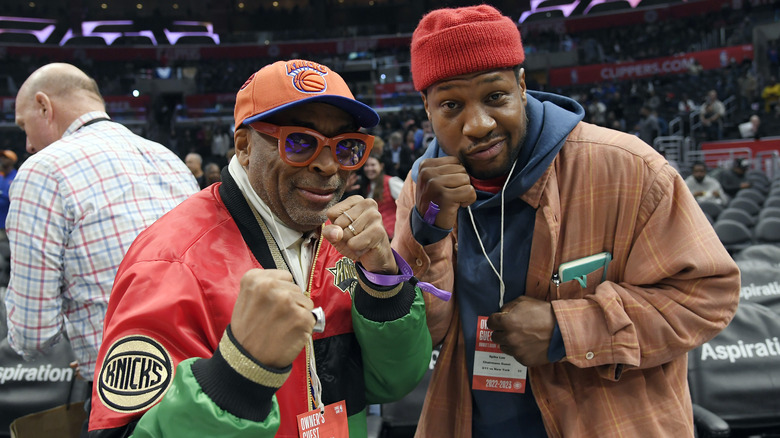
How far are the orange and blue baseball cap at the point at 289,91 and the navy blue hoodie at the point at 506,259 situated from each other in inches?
13.4

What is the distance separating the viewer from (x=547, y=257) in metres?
1.51

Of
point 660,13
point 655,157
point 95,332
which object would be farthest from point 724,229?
point 660,13

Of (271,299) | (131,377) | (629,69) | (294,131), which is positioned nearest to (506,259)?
(294,131)

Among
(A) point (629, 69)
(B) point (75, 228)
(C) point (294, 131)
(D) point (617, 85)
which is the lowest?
(D) point (617, 85)

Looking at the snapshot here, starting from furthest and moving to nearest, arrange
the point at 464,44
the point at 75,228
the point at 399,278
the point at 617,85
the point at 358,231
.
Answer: the point at 617,85
the point at 75,228
the point at 464,44
the point at 399,278
the point at 358,231

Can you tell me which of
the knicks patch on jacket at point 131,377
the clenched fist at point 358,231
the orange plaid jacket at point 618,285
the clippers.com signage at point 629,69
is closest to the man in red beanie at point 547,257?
the orange plaid jacket at point 618,285

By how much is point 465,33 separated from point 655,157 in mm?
542

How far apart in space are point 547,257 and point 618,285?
0.17 metres

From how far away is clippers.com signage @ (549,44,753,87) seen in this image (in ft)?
67.9

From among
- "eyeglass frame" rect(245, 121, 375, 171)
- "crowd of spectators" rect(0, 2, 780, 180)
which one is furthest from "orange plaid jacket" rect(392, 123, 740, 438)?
"crowd of spectators" rect(0, 2, 780, 180)

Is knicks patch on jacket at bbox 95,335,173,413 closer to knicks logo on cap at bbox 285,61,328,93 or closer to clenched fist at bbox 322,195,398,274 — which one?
clenched fist at bbox 322,195,398,274

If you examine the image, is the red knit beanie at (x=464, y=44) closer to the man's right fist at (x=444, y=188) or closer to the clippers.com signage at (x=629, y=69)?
the man's right fist at (x=444, y=188)

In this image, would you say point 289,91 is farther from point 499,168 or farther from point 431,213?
point 499,168

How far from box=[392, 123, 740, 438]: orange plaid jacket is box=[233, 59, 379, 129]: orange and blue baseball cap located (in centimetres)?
41
